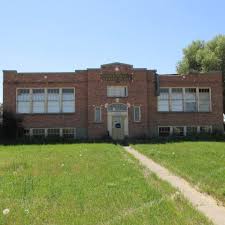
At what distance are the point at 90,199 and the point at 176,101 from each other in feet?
105

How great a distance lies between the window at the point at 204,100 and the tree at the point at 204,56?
32.1 feet

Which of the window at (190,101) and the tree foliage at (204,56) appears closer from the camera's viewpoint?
the window at (190,101)

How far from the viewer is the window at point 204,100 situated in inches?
1639

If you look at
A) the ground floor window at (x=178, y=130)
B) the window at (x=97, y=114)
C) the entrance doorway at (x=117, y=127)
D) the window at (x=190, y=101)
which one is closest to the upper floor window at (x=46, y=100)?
the window at (x=97, y=114)

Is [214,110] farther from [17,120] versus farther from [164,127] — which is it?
[17,120]

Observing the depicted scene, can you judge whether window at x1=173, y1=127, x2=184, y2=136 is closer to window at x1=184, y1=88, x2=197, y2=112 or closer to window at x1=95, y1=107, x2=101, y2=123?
window at x1=184, y1=88, x2=197, y2=112

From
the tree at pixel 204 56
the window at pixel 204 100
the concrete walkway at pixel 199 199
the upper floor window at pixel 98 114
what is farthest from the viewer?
the tree at pixel 204 56

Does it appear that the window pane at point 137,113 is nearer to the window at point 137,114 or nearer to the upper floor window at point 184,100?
the window at point 137,114

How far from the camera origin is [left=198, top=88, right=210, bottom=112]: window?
41.6 m

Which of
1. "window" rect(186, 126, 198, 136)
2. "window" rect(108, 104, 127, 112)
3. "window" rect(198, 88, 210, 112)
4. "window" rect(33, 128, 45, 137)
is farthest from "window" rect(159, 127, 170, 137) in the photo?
"window" rect(33, 128, 45, 137)

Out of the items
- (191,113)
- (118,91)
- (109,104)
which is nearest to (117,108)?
(109,104)

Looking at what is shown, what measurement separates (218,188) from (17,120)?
2979cm

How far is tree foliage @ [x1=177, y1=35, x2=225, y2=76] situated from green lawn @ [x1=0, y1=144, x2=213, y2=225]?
123 feet

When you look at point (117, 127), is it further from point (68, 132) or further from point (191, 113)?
point (191, 113)
